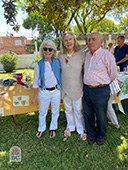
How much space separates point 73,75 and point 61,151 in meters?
1.39

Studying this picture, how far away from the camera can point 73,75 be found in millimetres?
2160


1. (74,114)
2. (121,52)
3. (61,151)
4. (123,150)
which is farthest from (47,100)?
(121,52)

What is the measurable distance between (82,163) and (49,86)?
138 cm

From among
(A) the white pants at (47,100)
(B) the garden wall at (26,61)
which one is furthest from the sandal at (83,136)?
(B) the garden wall at (26,61)

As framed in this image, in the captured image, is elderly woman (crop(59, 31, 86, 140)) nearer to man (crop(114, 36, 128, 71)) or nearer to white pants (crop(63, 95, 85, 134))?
white pants (crop(63, 95, 85, 134))

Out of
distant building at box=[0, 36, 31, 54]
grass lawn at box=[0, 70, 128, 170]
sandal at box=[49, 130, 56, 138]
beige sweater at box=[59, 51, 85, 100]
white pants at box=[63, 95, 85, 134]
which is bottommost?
grass lawn at box=[0, 70, 128, 170]

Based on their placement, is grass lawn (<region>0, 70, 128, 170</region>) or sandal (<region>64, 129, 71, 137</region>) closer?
grass lawn (<region>0, 70, 128, 170</region>)

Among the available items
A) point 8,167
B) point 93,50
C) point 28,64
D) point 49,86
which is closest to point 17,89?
point 49,86

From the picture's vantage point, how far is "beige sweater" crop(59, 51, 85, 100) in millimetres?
2137

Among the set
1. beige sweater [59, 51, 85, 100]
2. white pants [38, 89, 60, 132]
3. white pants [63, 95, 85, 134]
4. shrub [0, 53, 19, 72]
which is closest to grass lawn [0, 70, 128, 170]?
white pants [63, 95, 85, 134]

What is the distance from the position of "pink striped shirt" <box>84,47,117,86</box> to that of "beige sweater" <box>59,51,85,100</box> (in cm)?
19

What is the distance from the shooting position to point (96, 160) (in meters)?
2.12

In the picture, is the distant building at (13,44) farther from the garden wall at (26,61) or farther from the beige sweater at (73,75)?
the beige sweater at (73,75)

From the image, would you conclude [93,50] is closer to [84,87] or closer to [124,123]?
[84,87]
